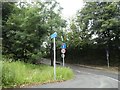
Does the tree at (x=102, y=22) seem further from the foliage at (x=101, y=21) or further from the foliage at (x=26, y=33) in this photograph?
the foliage at (x=26, y=33)

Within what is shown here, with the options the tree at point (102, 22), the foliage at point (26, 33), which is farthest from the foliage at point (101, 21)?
the foliage at point (26, 33)

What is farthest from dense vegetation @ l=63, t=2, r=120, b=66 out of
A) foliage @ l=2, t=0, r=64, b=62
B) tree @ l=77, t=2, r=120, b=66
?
foliage @ l=2, t=0, r=64, b=62

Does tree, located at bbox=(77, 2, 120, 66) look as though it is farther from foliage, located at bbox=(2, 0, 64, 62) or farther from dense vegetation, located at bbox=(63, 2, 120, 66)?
foliage, located at bbox=(2, 0, 64, 62)

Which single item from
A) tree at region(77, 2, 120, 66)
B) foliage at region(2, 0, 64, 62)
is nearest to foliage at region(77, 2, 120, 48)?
tree at region(77, 2, 120, 66)

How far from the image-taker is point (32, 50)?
26547mm

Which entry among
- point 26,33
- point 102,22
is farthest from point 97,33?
point 26,33

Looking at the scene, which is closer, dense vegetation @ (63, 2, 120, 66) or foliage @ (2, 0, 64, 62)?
foliage @ (2, 0, 64, 62)

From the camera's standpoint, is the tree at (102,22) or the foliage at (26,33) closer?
the foliage at (26,33)

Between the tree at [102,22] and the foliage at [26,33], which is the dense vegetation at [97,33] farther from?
the foliage at [26,33]

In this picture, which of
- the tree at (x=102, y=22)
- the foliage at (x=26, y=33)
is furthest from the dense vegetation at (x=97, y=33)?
the foliage at (x=26, y=33)

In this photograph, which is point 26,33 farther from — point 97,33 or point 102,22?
point 97,33

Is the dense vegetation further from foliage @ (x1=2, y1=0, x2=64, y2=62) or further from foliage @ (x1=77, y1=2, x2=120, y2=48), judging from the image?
foliage @ (x1=2, y1=0, x2=64, y2=62)

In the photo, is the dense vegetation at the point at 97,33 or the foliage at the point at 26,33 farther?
the dense vegetation at the point at 97,33

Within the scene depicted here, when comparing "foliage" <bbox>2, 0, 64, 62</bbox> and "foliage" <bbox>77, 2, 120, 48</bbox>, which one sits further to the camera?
"foliage" <bbox>77, 2, 120, 48</bbox>
